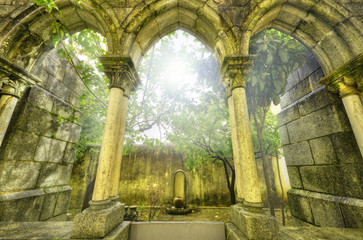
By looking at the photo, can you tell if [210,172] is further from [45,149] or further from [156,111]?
[45,149]

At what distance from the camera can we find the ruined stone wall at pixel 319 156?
2.13 metres

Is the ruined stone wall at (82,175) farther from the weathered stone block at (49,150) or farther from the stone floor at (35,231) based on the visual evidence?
the stone floor at (35,231)

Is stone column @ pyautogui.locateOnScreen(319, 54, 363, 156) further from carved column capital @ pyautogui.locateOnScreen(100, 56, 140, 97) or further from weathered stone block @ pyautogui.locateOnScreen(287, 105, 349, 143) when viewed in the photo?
carved column capital @ pyautogui.locateOnScreen(100, 56, 140, 97)

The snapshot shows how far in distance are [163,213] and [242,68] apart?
245 inches

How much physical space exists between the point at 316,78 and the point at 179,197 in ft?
20.4

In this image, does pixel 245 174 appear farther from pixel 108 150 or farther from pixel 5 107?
pixel 5 107

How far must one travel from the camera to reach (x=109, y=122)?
202 cm

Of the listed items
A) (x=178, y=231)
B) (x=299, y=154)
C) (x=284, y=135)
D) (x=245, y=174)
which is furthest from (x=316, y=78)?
(x=178, y=231)

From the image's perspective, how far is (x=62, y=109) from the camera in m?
3.28

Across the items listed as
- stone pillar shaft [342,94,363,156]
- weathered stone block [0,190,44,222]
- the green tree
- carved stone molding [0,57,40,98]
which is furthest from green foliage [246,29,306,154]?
weathered stone block [0,190,44,222]

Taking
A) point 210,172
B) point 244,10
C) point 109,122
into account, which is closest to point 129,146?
point 109,122

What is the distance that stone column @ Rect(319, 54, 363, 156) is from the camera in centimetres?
208

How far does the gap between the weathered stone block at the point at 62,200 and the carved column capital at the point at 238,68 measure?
4.03 m

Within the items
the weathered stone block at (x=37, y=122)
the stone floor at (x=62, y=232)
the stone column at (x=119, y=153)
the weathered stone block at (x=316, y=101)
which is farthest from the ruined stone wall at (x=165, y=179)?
the stone column at (x=119, y=153)
